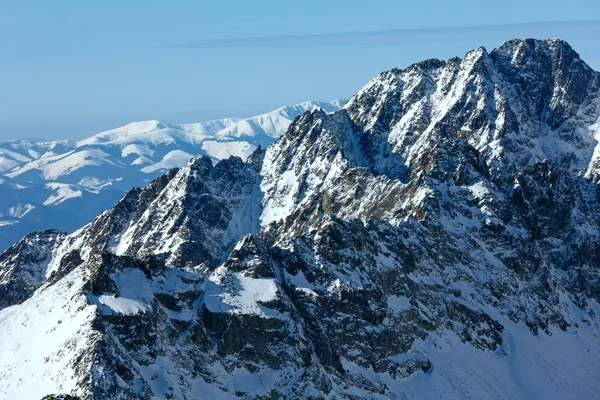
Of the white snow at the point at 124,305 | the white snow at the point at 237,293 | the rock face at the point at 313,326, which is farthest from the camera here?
the white snow at the point at 237,293

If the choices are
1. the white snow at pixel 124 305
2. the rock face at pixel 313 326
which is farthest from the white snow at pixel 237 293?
the white snow at pixel 124 305

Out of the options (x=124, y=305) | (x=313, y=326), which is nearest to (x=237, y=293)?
(x=313, y=326)

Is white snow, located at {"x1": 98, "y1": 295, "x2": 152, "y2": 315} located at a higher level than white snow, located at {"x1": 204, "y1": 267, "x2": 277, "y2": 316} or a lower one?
lower

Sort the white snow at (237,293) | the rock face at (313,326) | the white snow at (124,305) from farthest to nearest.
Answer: the white snow at (237,293), the white snow at (124,305), the rock face at (313,326)

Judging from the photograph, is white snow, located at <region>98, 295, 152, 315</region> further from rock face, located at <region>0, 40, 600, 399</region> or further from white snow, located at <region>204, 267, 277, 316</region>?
white snow, located at <region>204, 267, 277, 316</region>

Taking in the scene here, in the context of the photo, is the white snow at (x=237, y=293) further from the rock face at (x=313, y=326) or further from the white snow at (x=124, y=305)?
the white snow at (x=124, y=305)

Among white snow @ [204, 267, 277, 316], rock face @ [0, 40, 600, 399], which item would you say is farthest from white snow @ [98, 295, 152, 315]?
white snow @ [204, 267, 277, 316]

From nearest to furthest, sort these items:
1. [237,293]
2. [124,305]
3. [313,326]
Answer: [124,305], [237,293], [313,326]

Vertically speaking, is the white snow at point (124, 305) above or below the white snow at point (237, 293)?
below

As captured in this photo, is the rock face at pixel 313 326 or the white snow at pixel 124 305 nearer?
the rock face at pixel 313 326

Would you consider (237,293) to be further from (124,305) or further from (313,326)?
(124,305)

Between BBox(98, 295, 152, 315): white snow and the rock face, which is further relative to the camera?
BBox(98, 295, 152, 315): white snow
